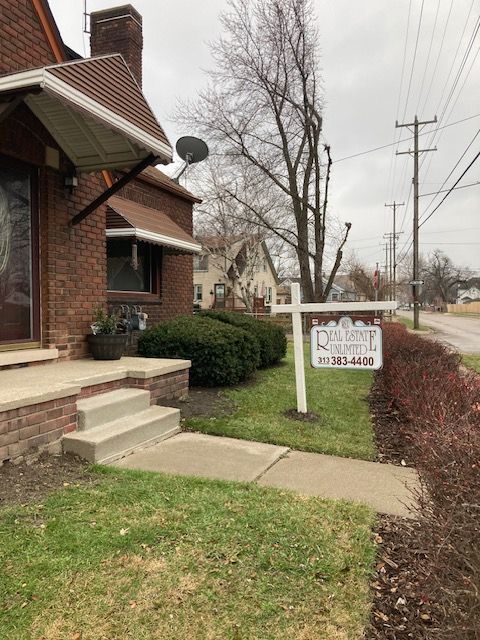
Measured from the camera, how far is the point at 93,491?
358 centimetres

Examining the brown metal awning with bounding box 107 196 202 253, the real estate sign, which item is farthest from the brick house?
the real estate sign

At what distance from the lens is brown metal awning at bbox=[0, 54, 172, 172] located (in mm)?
4379

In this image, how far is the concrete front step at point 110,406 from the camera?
457 cm

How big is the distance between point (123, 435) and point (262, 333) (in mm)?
5033

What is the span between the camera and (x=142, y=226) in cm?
859

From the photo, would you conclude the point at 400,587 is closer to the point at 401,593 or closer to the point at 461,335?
the point at 401,593

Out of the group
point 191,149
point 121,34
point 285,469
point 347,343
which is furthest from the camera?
point 191,149

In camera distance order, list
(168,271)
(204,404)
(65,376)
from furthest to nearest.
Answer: (168,271), (204,404), (65,376)

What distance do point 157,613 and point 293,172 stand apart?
20.7 metres

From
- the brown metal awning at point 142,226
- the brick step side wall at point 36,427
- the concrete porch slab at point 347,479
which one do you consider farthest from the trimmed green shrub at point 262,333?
the brick step side wall at point 36,427

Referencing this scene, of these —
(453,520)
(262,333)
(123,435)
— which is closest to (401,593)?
(453,520)

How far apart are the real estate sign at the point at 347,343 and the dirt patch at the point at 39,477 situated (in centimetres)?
319

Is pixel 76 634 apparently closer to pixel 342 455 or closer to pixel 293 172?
pixel 342 455

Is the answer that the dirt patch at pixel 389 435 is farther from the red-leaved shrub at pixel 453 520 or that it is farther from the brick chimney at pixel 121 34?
the brick chimney at pixel 121 34
